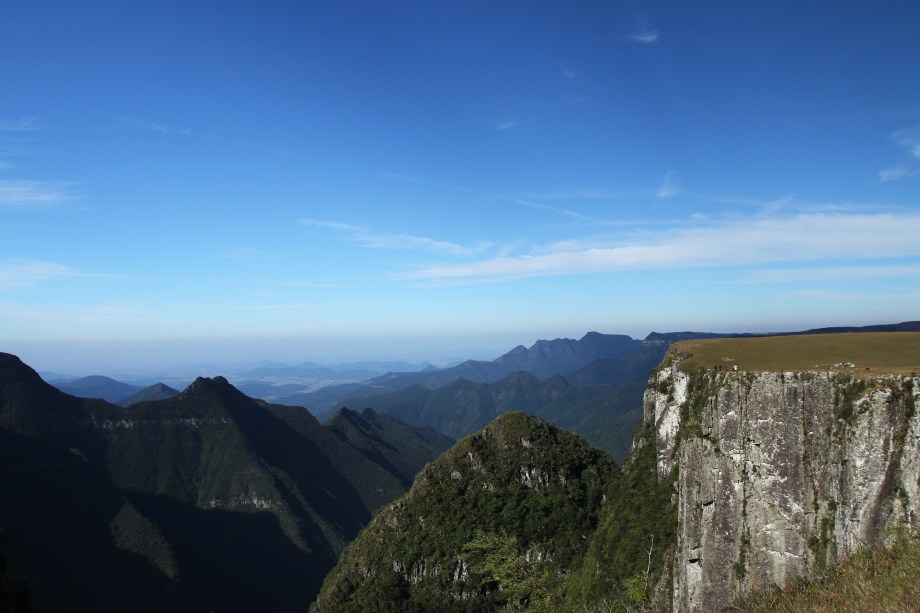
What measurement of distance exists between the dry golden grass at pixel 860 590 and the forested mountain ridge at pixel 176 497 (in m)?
85.7

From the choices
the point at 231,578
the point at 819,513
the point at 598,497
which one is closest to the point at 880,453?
the point at 819,513

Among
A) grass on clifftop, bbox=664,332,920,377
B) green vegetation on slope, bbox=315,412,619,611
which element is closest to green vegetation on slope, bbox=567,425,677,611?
Result: green vegetation on slope, bbox=315,412,619,611

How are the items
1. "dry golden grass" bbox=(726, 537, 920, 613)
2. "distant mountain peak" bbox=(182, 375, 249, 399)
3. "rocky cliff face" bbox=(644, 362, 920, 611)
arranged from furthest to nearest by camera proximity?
"distant mountain peak" bbox=(182, 375, 249, 399) → "rocky cliff face" bbox=(644, 362, 920, 611) → "dry golden grass" bbox=(726, 537, 920, 613)

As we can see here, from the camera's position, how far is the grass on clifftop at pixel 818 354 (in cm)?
2698

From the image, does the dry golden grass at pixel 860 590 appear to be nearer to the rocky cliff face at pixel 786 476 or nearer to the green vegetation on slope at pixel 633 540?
the rocky cliff face at pixel 786 476

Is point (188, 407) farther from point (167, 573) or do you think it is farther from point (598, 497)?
point (598, 497)

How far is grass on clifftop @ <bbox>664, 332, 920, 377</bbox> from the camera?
26984 mm

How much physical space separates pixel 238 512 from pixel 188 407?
135 ft

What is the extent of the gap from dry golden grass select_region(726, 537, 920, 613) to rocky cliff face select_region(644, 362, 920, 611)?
10.6 meters

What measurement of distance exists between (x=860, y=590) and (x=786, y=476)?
1836 cm

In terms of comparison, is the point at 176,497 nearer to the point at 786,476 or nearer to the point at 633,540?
the point at 633,540

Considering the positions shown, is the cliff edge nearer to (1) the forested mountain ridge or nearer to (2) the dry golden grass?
(2) the dry golden grass

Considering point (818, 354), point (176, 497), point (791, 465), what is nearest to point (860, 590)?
point (791, 465)

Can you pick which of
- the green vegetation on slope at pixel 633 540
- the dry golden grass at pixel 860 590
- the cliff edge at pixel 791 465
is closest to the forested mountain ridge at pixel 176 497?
the green vegetation on slope at pixel 633 540
